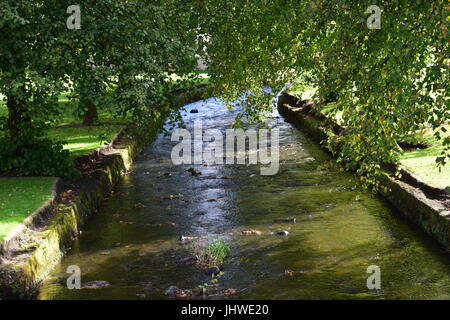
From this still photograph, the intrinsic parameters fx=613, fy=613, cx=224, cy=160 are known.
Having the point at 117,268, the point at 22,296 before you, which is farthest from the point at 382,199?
the point at 22,296

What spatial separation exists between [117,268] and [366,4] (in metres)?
6.87

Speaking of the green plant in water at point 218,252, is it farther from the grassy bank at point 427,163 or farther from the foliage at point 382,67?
the grassy bank at point 427,163

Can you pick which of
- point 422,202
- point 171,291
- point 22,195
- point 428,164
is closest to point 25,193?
point 22,195

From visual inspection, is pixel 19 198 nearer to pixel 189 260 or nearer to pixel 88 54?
pixel 88 54

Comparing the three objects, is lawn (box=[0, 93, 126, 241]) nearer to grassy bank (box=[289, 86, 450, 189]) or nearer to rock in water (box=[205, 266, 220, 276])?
rock in water (box=[205, 266, 220, 276])

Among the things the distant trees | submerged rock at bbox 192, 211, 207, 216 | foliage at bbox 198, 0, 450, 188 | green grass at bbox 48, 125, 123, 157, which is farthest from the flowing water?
the distant trees

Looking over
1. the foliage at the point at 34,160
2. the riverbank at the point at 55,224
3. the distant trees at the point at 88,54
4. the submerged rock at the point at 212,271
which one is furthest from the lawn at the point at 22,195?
the submerged rock at the point at 212,271

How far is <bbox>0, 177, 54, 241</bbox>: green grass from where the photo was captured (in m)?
12.1

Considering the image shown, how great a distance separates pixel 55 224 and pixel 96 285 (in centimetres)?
231

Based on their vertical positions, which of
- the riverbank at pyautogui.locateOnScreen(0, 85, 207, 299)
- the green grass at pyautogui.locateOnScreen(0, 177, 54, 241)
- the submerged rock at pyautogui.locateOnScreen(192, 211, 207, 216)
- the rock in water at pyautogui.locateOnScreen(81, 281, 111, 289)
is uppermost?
the green grass at pyautogui.locateOnScreen(0, 177, 54, 241)

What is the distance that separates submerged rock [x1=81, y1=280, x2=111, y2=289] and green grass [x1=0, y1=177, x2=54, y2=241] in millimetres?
1711
